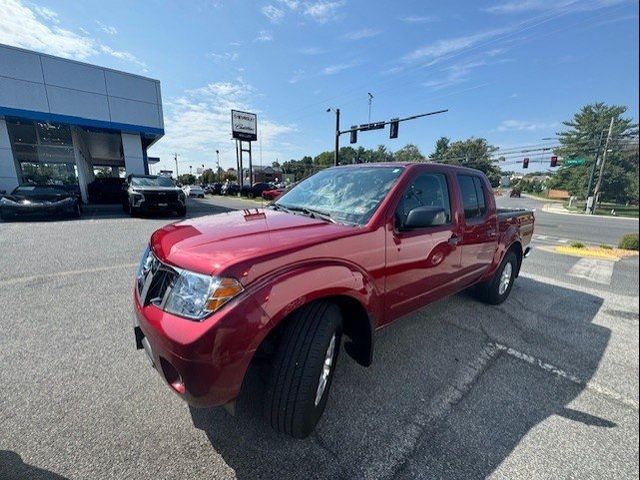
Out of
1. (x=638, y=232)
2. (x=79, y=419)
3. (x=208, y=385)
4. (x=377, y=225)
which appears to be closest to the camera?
(x=638, y=232)

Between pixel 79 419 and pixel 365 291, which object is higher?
pixel 365 291

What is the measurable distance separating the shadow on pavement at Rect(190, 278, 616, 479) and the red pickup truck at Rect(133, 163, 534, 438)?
26 cm

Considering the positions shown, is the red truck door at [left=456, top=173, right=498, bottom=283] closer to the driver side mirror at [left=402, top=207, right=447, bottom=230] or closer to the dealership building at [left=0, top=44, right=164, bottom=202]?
the driver side mirror at [left=402, top=207, right=447, bottom=230]

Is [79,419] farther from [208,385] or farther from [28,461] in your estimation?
[208,385]

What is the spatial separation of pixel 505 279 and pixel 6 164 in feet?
63.4

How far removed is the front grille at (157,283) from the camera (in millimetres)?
1812

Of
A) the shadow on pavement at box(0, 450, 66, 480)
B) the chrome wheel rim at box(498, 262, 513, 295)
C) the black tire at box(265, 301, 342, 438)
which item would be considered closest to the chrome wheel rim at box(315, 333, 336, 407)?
the black tire at box(265, 301, 342, 438)

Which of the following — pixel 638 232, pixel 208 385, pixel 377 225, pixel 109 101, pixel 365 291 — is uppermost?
pixel 109 101

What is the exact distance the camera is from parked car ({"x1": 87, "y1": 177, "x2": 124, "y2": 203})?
58.2 ft

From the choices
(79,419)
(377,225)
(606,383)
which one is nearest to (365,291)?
(377,225)

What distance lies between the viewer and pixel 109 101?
14.9m

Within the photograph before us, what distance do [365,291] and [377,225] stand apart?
0.50m

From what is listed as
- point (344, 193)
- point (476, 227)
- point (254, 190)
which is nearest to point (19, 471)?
Answer: point (344, 193)

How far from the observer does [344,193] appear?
2.87 meters
